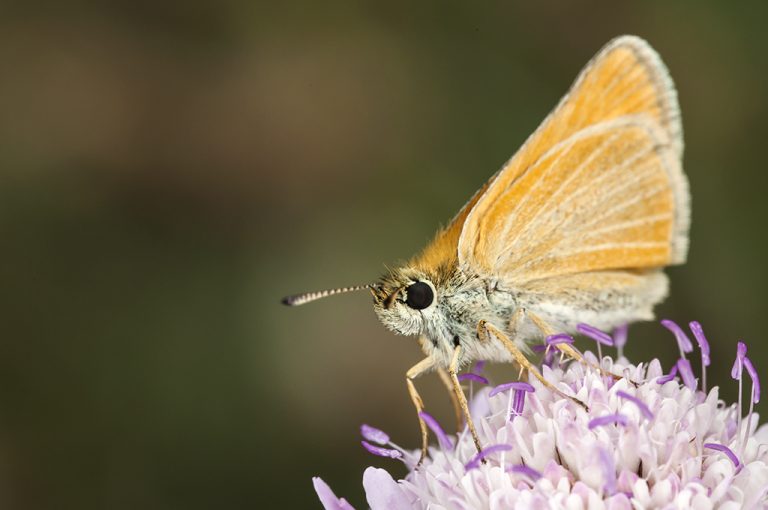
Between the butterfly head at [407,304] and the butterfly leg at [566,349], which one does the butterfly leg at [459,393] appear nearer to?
the butterfly head at [407,304]

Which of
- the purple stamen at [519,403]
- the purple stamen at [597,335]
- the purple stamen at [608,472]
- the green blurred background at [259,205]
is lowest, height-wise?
the purple stamen at [608,472]

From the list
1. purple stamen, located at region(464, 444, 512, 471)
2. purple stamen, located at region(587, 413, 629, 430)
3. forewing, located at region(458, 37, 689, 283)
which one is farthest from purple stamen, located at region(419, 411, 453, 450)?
forewing, located at region(458, 37, 689, 283)

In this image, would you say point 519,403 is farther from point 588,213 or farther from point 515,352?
point 588,213

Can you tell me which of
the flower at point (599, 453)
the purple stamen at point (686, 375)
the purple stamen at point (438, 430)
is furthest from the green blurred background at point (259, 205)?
the purple stamen at point (686, 375)

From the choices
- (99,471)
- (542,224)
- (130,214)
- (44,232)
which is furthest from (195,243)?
(542,224)

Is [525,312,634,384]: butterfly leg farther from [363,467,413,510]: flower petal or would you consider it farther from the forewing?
[363,467,413,510]: flower petal

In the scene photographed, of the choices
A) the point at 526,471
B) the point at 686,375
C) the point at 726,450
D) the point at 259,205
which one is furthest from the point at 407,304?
the point at 259,205
